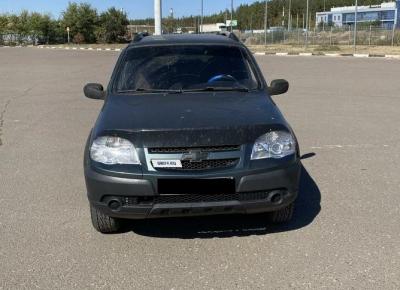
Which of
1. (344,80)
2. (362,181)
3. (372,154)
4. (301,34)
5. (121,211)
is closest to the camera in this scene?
(121,211)

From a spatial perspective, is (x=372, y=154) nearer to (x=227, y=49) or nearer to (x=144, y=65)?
(x=227, y=49)

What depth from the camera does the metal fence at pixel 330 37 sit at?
155 feet

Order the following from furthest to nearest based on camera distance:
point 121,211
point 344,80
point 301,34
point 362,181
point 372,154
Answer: point 301,34 → point 344,80 → point 372,154 → point 362,181 → point 121,211

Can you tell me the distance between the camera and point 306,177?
5883 mm

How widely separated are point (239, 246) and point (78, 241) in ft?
4.33

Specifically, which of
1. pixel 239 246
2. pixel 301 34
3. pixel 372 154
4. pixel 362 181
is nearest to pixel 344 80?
pixel 372 154

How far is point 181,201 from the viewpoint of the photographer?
3.78 metres

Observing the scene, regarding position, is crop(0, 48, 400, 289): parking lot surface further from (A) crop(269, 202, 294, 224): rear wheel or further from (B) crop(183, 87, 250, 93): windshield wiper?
(B) crop(183, 87, 250, 93): windshield wiper

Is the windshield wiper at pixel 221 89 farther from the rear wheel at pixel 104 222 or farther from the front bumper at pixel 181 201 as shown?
the rear wheel at pixel 104 222

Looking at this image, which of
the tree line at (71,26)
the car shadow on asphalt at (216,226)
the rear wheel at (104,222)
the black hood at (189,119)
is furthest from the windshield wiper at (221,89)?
the tree line at (71,26)

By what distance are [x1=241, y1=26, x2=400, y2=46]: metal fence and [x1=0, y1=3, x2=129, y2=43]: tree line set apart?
3047 centimetres

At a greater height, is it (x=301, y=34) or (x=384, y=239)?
(x=301, y=34)

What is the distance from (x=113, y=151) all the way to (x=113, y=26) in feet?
258

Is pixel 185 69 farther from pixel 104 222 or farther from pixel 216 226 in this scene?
pixel 104 222
